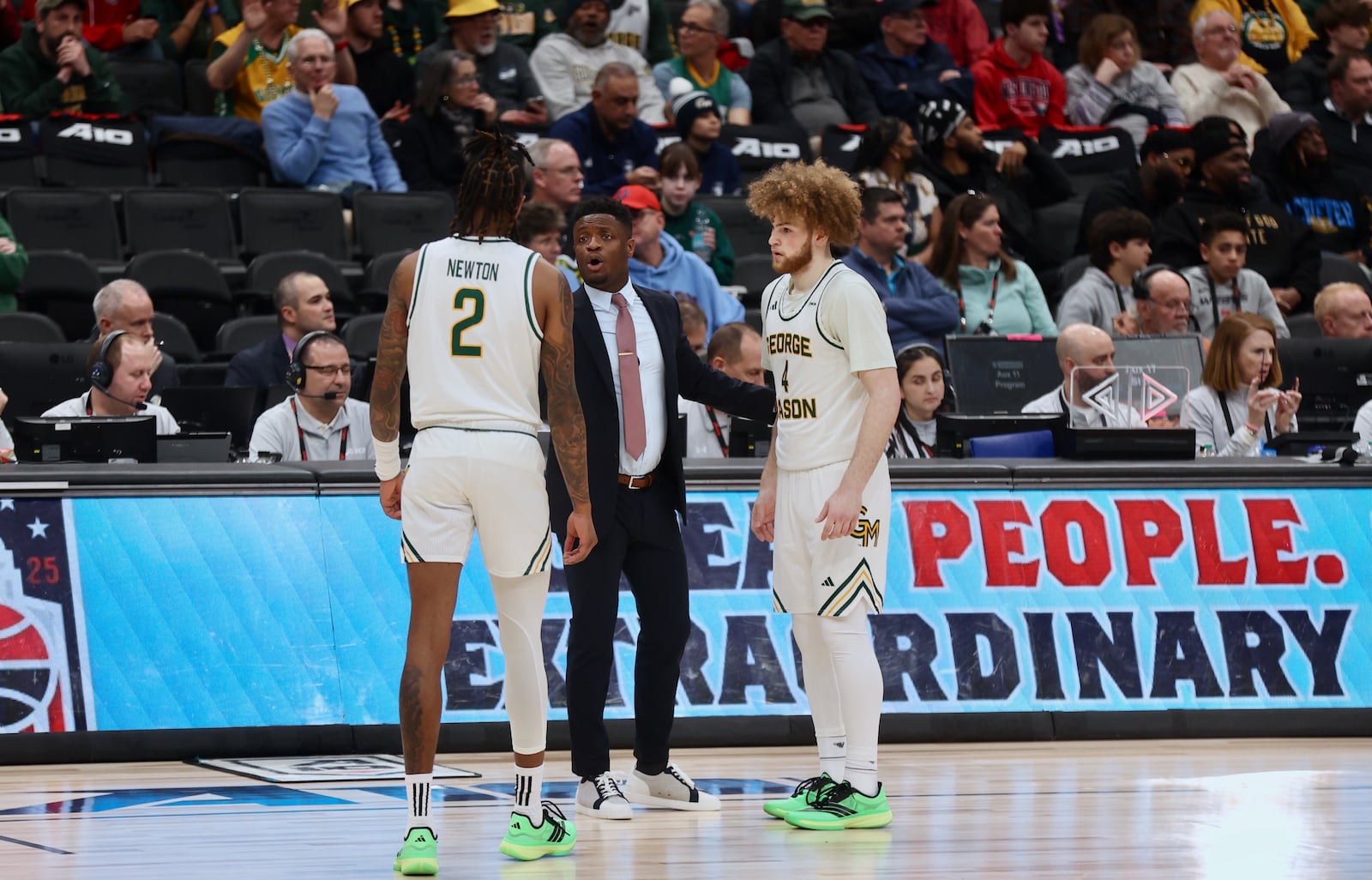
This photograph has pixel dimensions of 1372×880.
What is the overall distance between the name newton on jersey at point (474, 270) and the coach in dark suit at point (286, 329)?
4.39 m

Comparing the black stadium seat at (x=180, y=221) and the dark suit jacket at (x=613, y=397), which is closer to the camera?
the dark suit jacket at (x=613, y=397)

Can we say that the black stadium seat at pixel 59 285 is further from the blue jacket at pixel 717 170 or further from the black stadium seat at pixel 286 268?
the blue jacket at pixel 717 170

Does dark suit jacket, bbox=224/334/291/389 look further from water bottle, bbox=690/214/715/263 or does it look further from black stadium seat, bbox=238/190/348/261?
water bottle, bbox=690/214/715/263

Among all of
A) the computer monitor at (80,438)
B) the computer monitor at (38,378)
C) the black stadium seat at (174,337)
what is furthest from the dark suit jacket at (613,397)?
the black stadium seat at (174,337)

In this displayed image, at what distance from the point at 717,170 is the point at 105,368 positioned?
5271 millimetres

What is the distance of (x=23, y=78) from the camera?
11195 mm

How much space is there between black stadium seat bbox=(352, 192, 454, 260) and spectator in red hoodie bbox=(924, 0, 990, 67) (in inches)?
205

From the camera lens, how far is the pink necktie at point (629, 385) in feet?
18.4

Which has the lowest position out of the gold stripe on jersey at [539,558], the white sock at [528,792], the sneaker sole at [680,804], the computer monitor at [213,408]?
the sneaker sole at [680,804]

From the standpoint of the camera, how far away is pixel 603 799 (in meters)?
5.52

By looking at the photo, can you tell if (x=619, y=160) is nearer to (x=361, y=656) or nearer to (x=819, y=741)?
(x=361, y=656)

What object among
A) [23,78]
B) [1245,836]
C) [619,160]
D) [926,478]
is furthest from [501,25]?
[1245,836]

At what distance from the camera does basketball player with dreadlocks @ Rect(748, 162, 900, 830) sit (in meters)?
5.29

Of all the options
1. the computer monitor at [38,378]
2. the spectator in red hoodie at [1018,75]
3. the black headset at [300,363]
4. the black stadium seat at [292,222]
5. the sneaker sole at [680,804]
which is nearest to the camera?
the sneaker sole at [680,804]
